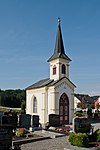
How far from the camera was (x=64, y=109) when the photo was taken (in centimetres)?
2934

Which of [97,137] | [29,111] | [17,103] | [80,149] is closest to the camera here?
[80,149]

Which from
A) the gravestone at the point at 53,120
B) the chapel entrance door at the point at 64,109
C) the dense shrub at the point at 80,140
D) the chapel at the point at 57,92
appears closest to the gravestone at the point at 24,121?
the gravestone at the point at 53,120

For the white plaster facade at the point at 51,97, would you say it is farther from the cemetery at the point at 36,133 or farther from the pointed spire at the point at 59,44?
the pointed spire at the point at 59,44

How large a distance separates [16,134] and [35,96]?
13768 mm

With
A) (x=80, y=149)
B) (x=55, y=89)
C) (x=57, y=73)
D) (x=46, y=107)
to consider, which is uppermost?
(x=57, y=73)

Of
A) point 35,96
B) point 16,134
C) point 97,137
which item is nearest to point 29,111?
point 35,96

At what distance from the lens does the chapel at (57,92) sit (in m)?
28.4

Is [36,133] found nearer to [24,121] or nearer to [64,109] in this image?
[24,121]

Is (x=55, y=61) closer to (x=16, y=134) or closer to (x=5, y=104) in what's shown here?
(x=16, y=134)

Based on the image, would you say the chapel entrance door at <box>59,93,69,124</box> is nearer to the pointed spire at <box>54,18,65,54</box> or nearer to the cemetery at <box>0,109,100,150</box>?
the cemetery at <box>0,109,100,150</box>

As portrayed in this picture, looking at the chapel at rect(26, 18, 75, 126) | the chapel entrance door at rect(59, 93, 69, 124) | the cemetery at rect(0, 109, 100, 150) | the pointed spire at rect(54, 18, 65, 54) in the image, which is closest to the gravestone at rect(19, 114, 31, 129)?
the cemetery at rect(0, 109, 100, 150)

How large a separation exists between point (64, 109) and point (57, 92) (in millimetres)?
2720

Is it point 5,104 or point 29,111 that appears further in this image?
point 5,104

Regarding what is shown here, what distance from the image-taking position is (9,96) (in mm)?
86188
